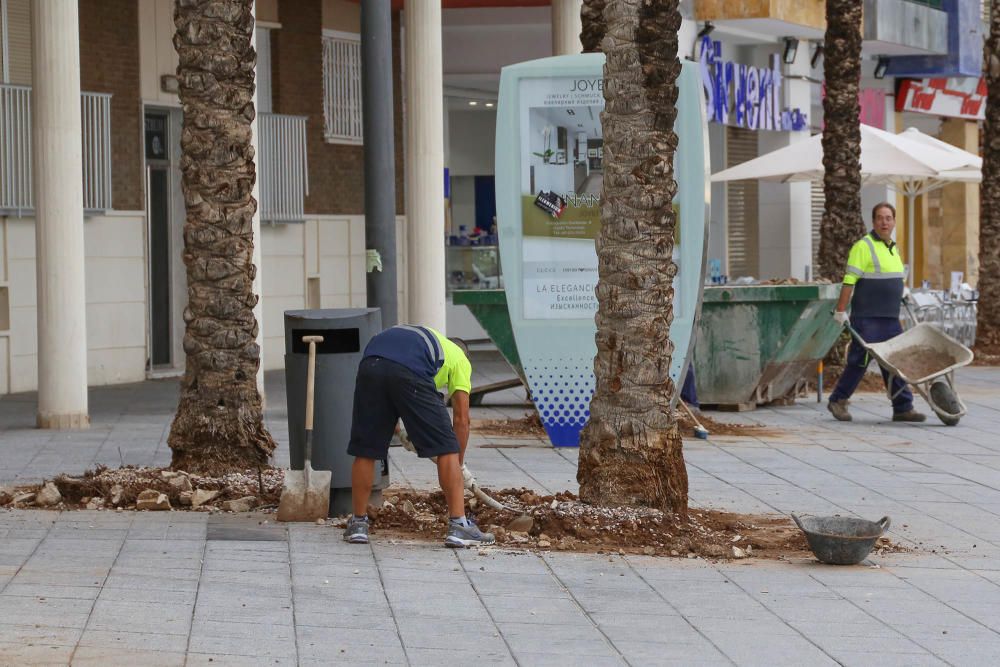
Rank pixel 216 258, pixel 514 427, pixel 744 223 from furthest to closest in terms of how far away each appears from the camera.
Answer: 1. pixel 744 223
2. pixel 514 427
3. pixel 216 258

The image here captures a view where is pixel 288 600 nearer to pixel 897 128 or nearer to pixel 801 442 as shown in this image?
Result: pixel 801 442

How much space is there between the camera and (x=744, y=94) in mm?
26641

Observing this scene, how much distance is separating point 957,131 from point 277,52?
798 inches

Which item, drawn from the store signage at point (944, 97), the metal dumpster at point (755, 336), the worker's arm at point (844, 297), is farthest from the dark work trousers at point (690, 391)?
the store signage at point (944, 97)

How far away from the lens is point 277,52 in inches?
790

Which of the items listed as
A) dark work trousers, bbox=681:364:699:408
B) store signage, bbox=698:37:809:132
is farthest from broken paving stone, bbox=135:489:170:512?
store signage, bbox=698:37:809:132

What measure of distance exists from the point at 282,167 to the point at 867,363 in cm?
834

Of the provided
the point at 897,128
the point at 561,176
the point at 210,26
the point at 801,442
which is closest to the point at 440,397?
the point at 210,26

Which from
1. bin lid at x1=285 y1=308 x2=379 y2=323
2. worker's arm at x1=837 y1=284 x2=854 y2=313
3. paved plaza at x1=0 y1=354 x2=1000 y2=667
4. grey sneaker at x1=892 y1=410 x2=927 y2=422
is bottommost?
grey sneaker at x1=892 y1=410 x2=927 y2=422

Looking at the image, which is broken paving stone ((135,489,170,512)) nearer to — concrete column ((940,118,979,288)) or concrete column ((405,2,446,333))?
concrete column ((405,2,446,333))

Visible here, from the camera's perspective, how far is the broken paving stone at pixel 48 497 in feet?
30.2

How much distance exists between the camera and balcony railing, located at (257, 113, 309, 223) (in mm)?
19672

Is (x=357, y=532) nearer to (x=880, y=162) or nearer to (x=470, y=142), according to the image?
(x=880, y=162)

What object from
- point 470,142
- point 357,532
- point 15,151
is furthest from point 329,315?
point 470,142
